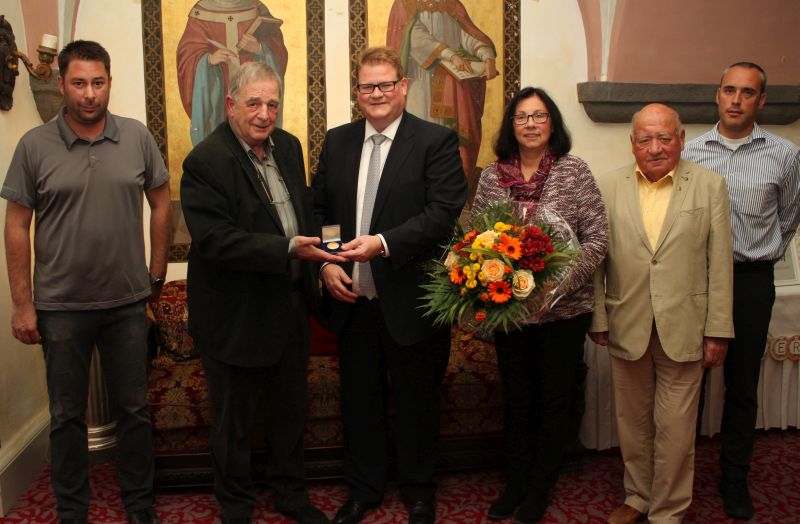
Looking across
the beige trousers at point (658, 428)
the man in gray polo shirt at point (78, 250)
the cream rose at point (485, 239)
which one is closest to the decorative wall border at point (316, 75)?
the man in gray polo shirt at point (78, 250)

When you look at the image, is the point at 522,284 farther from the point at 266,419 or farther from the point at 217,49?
the point at 217,49

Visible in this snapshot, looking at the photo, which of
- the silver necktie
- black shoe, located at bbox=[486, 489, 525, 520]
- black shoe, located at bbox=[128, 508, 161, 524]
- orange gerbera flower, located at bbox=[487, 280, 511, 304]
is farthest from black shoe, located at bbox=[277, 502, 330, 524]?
orange gerbera flower, located at bbox=[487, 280, 511, 304]

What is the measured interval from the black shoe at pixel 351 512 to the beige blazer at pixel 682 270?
52.7 inches

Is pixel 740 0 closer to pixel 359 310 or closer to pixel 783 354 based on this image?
pixel 783 354

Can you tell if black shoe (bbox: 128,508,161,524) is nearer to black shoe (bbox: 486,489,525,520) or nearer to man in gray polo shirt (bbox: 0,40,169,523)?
man in gray polo shirt (bbox: 0,40,169,523)

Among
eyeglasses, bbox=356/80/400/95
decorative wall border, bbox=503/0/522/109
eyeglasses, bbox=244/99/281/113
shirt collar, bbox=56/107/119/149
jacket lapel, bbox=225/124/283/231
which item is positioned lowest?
jacket lapel, bbox=225/124/283/231

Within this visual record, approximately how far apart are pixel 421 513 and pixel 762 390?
2268 mm

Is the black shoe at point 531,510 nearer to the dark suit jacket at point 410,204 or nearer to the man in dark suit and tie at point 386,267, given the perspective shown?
the man in dark suit and tie at point 386,267

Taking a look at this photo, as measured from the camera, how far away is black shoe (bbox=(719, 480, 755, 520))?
307cm

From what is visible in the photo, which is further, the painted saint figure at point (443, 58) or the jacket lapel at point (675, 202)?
the painted saint figure at point (443, 58)

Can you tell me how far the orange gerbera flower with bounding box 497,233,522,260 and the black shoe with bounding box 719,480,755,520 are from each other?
170cm

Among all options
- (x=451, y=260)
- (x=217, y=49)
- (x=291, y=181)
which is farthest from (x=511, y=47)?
(x=451, y=260)

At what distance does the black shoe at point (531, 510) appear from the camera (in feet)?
9.80

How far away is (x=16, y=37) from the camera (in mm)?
3639
